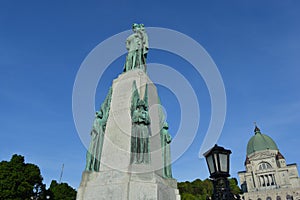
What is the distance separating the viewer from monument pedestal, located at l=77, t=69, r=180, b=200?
29.9ft

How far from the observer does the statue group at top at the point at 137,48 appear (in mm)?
13766

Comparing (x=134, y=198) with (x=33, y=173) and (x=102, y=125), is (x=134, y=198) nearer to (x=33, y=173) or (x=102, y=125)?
(x=102, y=125)

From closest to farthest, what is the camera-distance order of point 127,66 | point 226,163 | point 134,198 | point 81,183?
point 226,163
point 134,198
point 81,183
point 127,66

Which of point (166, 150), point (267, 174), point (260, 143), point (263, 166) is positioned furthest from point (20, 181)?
point (260, 143)

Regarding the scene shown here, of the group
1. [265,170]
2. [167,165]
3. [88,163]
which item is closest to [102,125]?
[88,163]

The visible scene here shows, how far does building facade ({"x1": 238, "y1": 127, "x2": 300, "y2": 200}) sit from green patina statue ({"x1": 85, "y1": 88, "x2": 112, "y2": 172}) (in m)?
90.3

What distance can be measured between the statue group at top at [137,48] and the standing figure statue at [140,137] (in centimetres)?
388

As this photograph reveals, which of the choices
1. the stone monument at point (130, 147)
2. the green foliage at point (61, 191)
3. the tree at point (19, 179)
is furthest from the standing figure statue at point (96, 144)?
the green foliage at point (61, 191)

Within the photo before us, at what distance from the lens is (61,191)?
43906 mm

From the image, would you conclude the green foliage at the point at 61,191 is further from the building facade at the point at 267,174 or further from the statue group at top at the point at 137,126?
the building facade at the point at 267,174

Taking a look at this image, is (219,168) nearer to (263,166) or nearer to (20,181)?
(20,181)

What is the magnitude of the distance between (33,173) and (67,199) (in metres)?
11.2

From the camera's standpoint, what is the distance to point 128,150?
1011cm

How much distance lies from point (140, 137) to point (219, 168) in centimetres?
431
